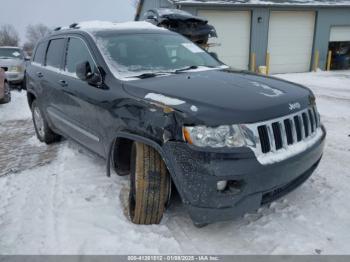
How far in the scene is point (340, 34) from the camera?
695 inches

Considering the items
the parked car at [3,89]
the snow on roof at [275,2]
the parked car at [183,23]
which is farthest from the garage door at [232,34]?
the parked car at [3,89]

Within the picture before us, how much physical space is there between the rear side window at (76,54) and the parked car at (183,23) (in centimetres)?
566

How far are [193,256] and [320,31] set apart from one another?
17.1m

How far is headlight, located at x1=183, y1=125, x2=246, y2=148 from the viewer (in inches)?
93.0

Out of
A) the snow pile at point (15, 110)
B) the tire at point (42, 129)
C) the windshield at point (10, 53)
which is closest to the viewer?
the tire at point (42, 129)

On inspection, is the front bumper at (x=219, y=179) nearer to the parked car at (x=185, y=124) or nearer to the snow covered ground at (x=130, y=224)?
the parked car at (x=185, y=124)

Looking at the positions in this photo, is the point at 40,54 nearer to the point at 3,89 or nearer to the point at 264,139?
the point at 264,139

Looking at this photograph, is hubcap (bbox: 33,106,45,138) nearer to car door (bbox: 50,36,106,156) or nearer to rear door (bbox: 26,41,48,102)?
rear door (bbox: 26,41,48,102)

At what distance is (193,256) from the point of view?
2.56 meters

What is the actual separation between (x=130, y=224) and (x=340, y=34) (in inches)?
730

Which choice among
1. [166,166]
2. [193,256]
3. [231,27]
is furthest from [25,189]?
[231,27]

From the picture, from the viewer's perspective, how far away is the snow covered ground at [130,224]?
8.77 ft

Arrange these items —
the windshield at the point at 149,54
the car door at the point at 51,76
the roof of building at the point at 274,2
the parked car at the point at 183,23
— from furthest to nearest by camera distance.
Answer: the roof of building at the point at 274,2, the parked car at the point at 183,23, the car door at the point at 51,76, the windshield at the point at 149,54

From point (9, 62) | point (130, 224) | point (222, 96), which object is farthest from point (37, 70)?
point (9, 62)
